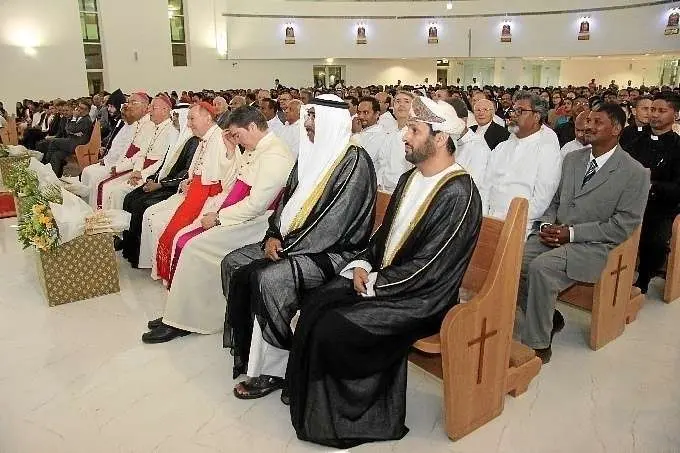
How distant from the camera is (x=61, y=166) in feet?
29.8

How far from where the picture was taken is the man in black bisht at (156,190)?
473 cm

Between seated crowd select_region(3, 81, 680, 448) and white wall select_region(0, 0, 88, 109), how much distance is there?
12.8 metres

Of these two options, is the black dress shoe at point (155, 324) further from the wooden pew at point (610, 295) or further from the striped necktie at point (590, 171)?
the striped necktie at point (590, 171)

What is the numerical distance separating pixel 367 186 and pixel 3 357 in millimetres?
2451

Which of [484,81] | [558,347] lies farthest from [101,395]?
[484,81]

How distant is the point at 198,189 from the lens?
165 inches

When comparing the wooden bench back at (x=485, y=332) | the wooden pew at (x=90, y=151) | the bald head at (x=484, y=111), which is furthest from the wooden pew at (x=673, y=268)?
the wooden pew at (x=90, y=151)

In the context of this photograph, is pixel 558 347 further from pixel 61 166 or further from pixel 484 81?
pixel 484 81

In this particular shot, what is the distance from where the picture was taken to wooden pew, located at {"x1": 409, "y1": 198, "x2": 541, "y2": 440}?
230 centimetres

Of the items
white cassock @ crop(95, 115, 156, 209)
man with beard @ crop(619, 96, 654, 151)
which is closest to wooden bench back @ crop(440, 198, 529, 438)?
man with beard @ crop(619, 96, 654, 151)

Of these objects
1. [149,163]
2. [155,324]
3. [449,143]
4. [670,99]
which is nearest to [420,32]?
[149,163]

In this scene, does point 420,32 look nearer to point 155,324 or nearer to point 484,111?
point 484,111

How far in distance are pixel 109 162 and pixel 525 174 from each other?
4841 millimetres

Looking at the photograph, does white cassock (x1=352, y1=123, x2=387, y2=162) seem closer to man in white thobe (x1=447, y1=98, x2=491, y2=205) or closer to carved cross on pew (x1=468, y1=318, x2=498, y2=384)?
man in white thobe (x1=447, y1=98, x2=491, y2=205)
